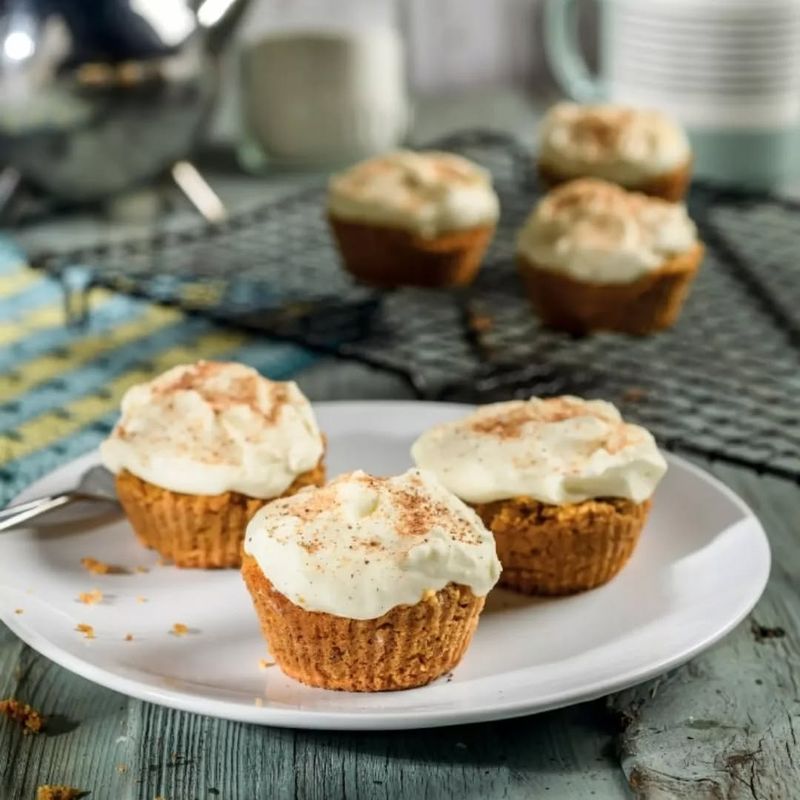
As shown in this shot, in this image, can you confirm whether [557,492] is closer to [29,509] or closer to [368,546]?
[368,546]

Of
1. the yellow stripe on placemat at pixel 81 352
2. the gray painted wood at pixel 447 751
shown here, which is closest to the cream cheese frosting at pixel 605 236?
the yellow stripe on placemat at pixel 81 352

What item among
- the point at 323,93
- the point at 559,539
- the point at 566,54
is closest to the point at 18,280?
the point at 323,93

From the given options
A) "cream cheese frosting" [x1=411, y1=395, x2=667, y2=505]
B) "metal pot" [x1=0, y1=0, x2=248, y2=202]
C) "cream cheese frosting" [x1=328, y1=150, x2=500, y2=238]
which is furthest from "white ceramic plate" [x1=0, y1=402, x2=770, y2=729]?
"metal pot" [x1=0, y1=0, x2=248, y2=202]

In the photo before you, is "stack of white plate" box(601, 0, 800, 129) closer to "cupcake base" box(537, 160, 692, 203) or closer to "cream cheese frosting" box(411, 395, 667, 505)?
"cupcake base" box(537, 160, 692, 203)

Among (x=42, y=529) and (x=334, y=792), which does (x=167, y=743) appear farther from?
(x=42, y=529)

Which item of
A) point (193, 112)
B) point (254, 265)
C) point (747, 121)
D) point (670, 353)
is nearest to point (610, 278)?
point (670, 353)

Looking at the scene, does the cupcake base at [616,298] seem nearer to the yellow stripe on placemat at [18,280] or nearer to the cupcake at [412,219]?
the cupcake at [412,219]
